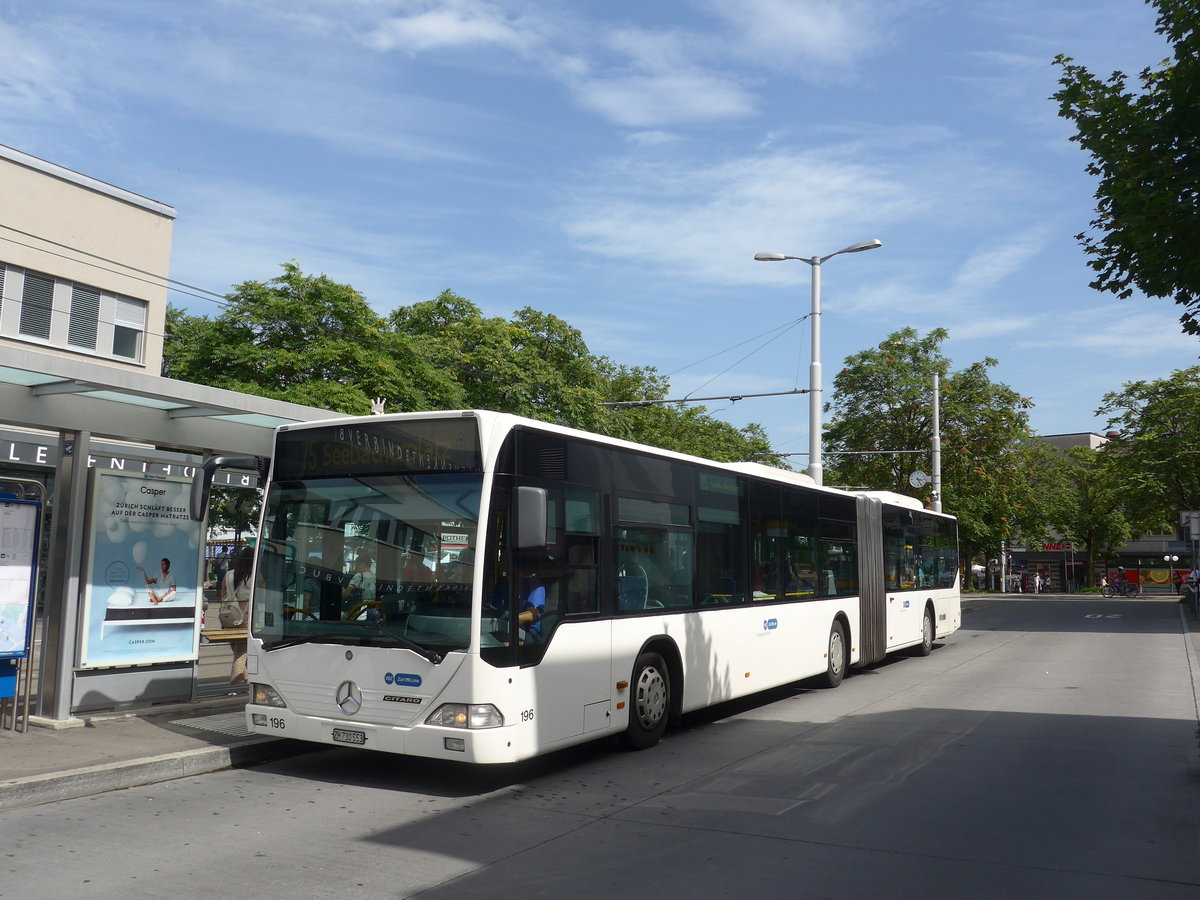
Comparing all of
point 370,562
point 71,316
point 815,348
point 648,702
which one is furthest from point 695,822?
point 71,316

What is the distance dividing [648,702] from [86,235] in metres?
20.5

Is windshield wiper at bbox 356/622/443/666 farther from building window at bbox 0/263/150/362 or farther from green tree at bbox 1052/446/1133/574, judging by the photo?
green tree at bbox 1052/446/1133/574

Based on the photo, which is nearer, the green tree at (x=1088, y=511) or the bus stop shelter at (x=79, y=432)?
the bus stop shelter at (x=79, y=432)

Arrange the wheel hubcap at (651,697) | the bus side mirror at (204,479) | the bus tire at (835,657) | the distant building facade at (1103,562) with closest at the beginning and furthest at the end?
the bus side mirror at (204,479)
the wheel hubcap at (651,697)
the bus tire at (835,657)
the distant building facade at (1103,562)

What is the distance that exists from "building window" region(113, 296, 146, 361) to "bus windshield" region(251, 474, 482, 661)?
62.2 ft

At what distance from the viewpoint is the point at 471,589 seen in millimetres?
7602

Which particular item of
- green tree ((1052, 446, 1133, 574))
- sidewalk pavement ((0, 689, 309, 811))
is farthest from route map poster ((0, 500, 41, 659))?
green tree ((1052, 446, 1133, 574))

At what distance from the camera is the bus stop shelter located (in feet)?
29.7

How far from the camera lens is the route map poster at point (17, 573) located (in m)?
8.97

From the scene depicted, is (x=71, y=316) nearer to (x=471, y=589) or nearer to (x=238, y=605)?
(x=238, y=605)

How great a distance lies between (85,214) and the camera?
2438 centimetres

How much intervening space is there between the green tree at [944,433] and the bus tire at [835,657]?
29.0 meters

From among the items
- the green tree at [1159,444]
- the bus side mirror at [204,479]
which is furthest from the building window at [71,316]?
the green tree at [1159,444]

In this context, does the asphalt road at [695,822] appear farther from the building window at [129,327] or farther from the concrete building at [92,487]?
the building window at [129,327]
